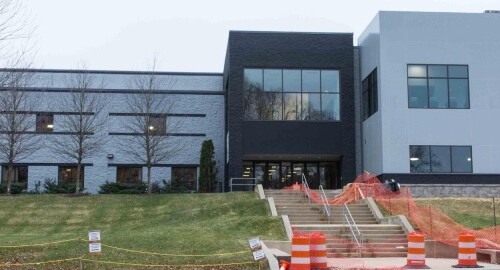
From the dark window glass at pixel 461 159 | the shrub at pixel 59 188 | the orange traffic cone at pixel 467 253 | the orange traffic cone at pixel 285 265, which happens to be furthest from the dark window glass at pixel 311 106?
the orange traffic cone at pixel 285 265

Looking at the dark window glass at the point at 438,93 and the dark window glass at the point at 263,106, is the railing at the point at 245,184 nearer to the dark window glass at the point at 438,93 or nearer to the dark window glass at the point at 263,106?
the dark window glass at the point at 263,106

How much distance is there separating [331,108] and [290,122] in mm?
2606

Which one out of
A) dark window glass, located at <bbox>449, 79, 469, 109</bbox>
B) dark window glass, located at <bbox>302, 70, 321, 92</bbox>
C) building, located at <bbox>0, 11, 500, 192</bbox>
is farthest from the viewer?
dark window glass, located at <bbox>302, 70, 321, 92</bbox>

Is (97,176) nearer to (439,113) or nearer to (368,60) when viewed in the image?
(368,60)

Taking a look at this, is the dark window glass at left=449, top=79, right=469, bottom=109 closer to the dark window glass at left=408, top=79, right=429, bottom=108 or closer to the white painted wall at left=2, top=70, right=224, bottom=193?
the dark window glass at left=408, top=79, right=429, bottom=108

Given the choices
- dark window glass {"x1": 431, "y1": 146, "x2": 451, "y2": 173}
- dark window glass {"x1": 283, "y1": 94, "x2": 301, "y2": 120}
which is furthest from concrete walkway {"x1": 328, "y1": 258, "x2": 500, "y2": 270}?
dark window glass {"x1": 283, "y1": 94, "x2": 301, "y2": 120}

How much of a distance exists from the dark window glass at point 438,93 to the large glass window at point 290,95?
5.55m

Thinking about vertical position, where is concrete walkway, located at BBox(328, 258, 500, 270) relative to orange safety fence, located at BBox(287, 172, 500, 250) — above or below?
below

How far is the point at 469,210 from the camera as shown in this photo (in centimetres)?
2706

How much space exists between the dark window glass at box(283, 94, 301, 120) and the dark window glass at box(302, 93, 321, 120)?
343 millimetres

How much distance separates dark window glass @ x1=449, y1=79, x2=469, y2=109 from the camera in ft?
113

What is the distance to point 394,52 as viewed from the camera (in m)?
34.4

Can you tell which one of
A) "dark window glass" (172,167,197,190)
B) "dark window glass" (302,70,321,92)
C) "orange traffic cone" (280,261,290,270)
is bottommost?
"orange traffic cone" (280,261,290,270)

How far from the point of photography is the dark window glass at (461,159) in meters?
33.9
